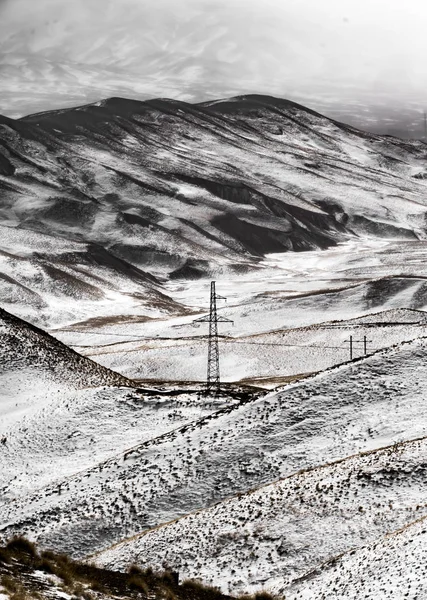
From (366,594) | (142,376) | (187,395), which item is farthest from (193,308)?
(366,594)

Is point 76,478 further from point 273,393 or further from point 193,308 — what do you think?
point 193,308

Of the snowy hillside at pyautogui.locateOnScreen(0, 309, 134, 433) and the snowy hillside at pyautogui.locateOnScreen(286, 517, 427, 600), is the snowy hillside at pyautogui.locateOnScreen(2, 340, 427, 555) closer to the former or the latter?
the snowy hillside at pyautogui.locateOnScreen(286, 517, 427, 600)

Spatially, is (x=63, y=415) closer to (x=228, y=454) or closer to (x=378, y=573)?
(x=228, y=454)

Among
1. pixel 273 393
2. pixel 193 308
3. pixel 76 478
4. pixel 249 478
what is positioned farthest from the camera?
pixel 193 308

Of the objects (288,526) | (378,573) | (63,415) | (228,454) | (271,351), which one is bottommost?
(271,351)

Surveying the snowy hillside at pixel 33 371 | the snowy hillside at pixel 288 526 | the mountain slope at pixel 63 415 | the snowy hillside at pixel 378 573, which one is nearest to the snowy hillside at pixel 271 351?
the snowy hillside at pixel 33 371

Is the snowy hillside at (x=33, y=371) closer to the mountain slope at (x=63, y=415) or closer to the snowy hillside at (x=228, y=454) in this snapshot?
the mountain slope at (x=63, y=415)

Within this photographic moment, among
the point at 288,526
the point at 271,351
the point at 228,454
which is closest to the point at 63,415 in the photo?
the point at 228,454
